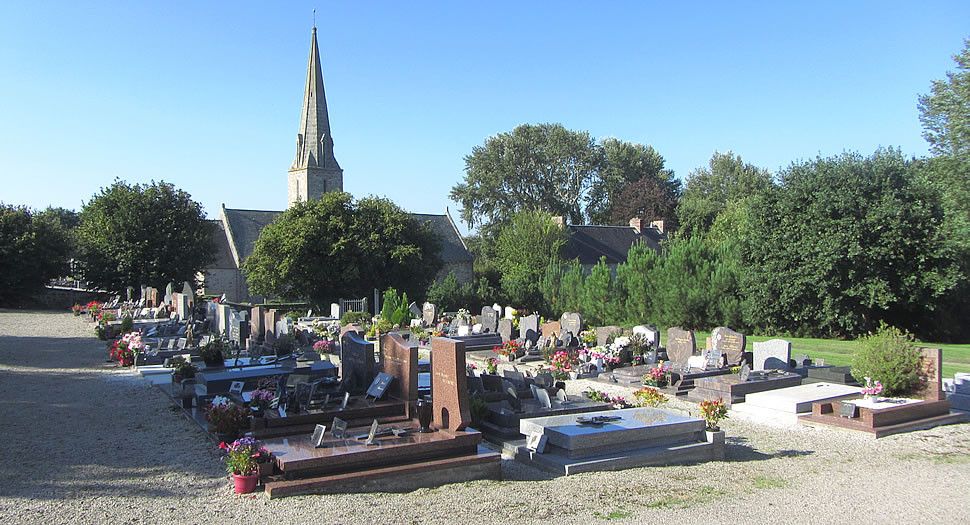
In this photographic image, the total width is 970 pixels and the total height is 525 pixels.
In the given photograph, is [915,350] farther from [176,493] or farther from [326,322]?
[326,322]

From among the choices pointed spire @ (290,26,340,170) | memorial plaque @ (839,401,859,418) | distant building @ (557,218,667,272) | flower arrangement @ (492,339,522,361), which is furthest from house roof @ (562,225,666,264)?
memorial plaque @ (839,401,859,418)

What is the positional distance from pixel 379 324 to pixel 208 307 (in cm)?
608

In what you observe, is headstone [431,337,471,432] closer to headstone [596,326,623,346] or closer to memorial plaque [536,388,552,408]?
memorial plaque [536,388,552,408]

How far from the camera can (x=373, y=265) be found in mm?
35344

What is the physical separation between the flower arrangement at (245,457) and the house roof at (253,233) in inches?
1643

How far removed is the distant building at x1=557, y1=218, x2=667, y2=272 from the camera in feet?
166

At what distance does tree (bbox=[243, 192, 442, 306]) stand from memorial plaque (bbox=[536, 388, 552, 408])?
80.8 ft

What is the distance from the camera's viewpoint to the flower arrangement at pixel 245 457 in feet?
24.6

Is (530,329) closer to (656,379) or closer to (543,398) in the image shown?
(656,379)

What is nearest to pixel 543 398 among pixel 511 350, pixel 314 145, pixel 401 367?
pixel 401 367

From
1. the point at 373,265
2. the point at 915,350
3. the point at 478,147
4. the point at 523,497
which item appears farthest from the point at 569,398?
the point at 478,147

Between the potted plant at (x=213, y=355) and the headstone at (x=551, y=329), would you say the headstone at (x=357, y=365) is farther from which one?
the headstone at (x=551, y=329)

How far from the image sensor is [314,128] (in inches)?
2359

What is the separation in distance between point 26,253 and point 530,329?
3065cm
